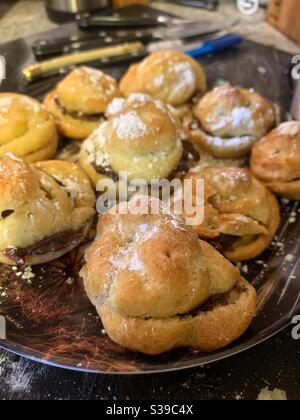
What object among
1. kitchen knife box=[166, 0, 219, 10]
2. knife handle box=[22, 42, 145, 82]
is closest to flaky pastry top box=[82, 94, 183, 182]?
knife handle box=[22, 42, 145, 82]

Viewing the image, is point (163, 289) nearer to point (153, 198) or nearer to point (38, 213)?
point (153, 198)

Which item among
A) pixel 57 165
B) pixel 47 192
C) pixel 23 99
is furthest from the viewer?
pixel 23 99

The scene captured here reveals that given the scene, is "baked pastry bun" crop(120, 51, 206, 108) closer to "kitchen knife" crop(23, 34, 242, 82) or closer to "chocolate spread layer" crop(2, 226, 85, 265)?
"kitchen knife" crop(23, 34, 242, 82)

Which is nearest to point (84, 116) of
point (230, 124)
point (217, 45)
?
point (230, 124)

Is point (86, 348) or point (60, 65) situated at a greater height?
point (60, 65)

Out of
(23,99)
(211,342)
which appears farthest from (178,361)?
(23,99)

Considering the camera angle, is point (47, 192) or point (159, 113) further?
point (159, 113)

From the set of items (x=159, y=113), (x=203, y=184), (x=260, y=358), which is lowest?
(x=260, y=358)
